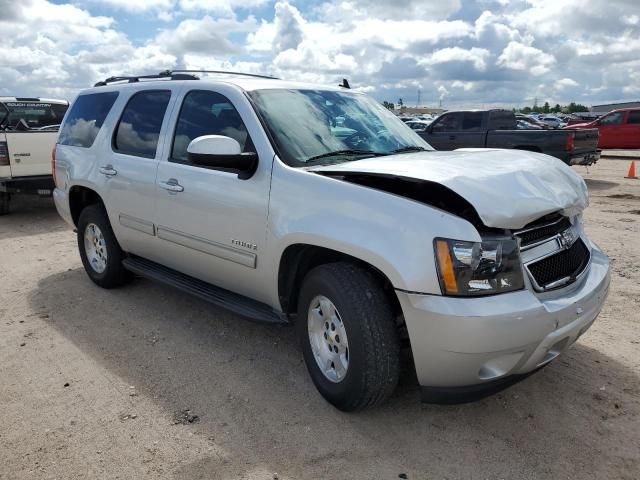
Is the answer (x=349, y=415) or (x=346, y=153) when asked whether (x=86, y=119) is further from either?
(x=349, y=415)

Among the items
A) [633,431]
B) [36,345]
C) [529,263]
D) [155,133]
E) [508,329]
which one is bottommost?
[36,345]

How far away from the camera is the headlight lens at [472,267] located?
2.60m

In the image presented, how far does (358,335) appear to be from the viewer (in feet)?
9.44

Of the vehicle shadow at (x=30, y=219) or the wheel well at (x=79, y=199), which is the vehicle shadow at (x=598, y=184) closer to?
the wheel well at (x=79, y=199)

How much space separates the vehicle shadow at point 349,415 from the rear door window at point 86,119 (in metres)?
1.97

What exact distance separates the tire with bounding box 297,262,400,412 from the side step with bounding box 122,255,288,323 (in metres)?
0.48

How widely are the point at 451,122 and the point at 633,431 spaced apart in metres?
12.2

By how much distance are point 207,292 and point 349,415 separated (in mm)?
1450

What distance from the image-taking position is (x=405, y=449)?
2895 millimetres

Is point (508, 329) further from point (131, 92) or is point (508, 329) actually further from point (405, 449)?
point (131, 92)

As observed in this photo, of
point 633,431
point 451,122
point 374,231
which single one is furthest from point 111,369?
point 451,122

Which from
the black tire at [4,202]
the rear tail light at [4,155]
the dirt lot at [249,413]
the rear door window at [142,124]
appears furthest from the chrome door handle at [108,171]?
the black tire at [4,202]

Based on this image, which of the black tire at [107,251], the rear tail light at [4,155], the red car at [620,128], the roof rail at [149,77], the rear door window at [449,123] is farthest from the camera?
the red car at [620,128]

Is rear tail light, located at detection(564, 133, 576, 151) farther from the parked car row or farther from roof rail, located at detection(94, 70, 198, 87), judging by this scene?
roof rail, located at detection(94, 70, 198, 87)
